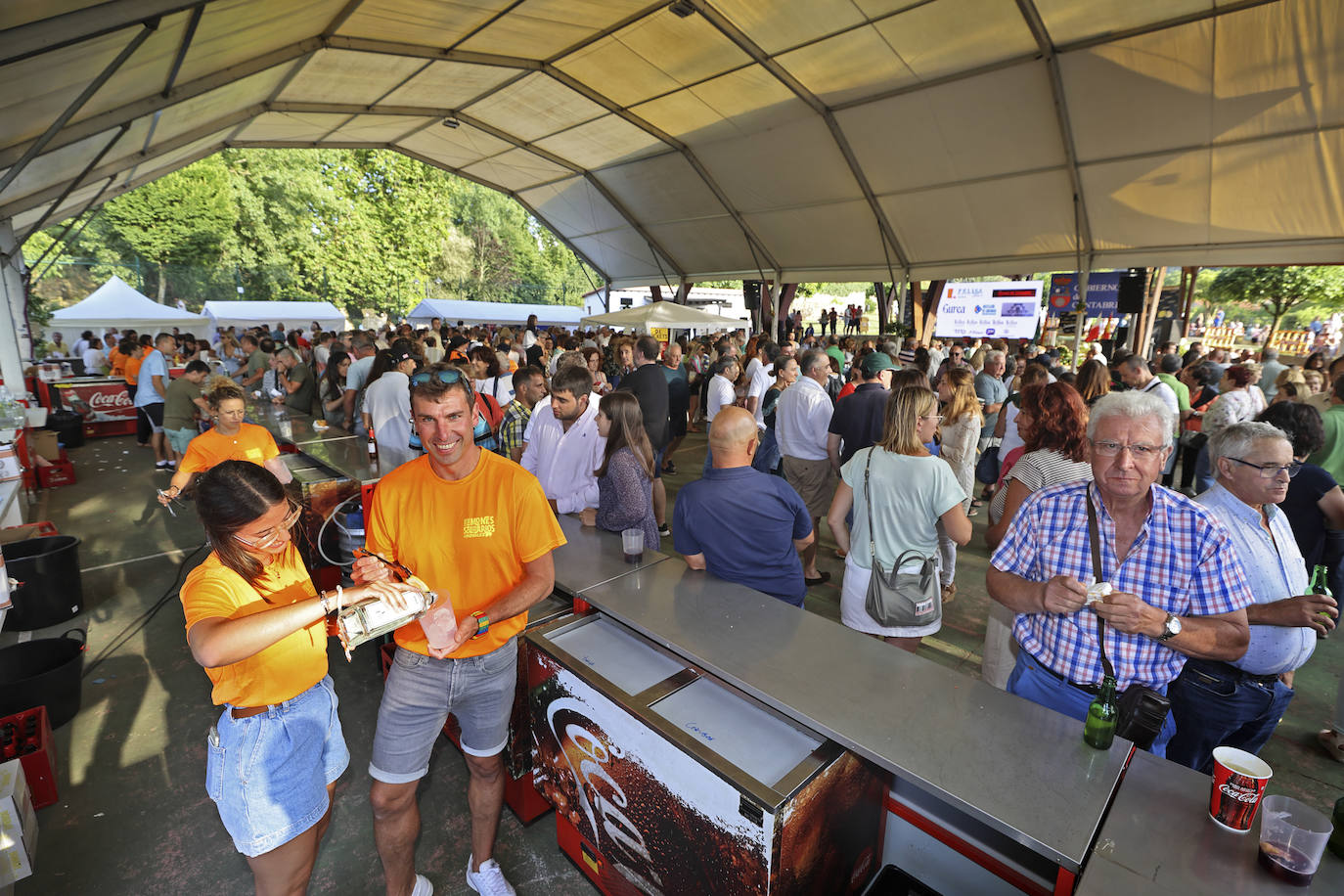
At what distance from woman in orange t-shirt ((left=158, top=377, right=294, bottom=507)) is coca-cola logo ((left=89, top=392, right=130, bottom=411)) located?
9.50 metres

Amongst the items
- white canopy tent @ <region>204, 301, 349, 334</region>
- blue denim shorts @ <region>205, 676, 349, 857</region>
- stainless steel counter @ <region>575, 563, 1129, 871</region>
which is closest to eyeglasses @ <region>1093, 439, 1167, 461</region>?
stainless steel counter @ <region>575, 563, 1129, 871</region>

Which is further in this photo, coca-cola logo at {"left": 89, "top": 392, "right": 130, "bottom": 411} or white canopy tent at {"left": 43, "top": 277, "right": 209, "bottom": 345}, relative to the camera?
white canopy tent at {"left": 43, "top": 277, "right": 209, "bottom": 345}

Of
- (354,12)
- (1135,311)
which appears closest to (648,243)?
(354,12)

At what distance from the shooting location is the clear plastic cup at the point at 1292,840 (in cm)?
123

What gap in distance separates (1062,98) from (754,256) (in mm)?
8520

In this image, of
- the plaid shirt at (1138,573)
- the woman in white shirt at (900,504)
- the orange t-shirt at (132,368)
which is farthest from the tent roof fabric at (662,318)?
the plaid shirt at (1138,573)

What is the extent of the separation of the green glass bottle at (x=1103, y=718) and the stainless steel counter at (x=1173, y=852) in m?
0.10

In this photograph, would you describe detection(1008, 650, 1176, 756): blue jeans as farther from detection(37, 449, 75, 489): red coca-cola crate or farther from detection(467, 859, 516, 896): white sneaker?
detection(37, 449, 75, 489): red coca-cola crate

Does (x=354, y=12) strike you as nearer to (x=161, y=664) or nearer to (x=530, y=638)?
(x=161, y=664)

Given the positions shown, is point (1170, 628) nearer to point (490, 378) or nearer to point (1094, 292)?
point (490, 378)

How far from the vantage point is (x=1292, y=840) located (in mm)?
1249

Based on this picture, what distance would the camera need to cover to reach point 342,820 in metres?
2.67

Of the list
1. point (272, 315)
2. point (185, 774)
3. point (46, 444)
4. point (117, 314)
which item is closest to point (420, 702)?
point (185, 774)

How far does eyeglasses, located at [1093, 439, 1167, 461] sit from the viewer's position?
1.82 m
